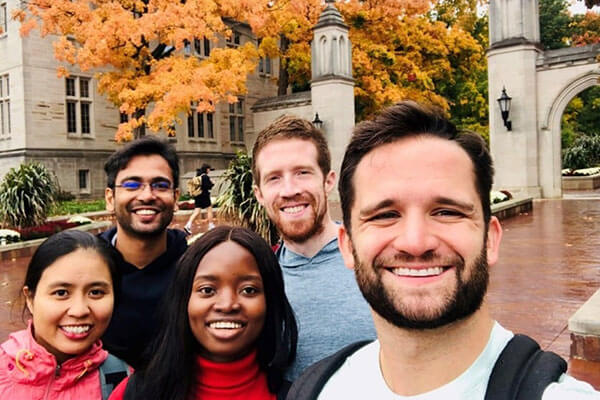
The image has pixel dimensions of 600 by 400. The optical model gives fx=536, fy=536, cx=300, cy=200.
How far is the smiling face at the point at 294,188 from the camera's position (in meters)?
2.49

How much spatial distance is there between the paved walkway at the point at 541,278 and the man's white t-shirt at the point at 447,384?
11.9 ft

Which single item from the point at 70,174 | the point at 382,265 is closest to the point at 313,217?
the point at 382,265

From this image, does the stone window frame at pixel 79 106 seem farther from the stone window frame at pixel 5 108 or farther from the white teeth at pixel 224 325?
the white teeth at pixel 224 325

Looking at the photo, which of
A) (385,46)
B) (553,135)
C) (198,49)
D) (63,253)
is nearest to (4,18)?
(198,49)

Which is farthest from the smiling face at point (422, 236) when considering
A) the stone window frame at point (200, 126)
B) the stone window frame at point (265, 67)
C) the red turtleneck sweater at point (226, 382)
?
the stone window frame at point (265, 67)

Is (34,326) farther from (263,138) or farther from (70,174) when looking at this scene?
(70,174)

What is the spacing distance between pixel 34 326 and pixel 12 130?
74.2 feet

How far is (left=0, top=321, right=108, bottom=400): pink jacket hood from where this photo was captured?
2162mm

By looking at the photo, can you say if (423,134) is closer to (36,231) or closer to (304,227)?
(304,227)

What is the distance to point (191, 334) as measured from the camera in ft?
6.72

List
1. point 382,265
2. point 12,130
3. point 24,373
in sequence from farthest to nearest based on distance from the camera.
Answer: point 12,130 < point 24,373 < point 382,265

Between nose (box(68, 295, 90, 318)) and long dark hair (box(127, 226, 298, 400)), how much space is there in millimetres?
312

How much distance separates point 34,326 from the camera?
2268 millimetres

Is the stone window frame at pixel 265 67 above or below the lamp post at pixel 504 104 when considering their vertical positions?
above
